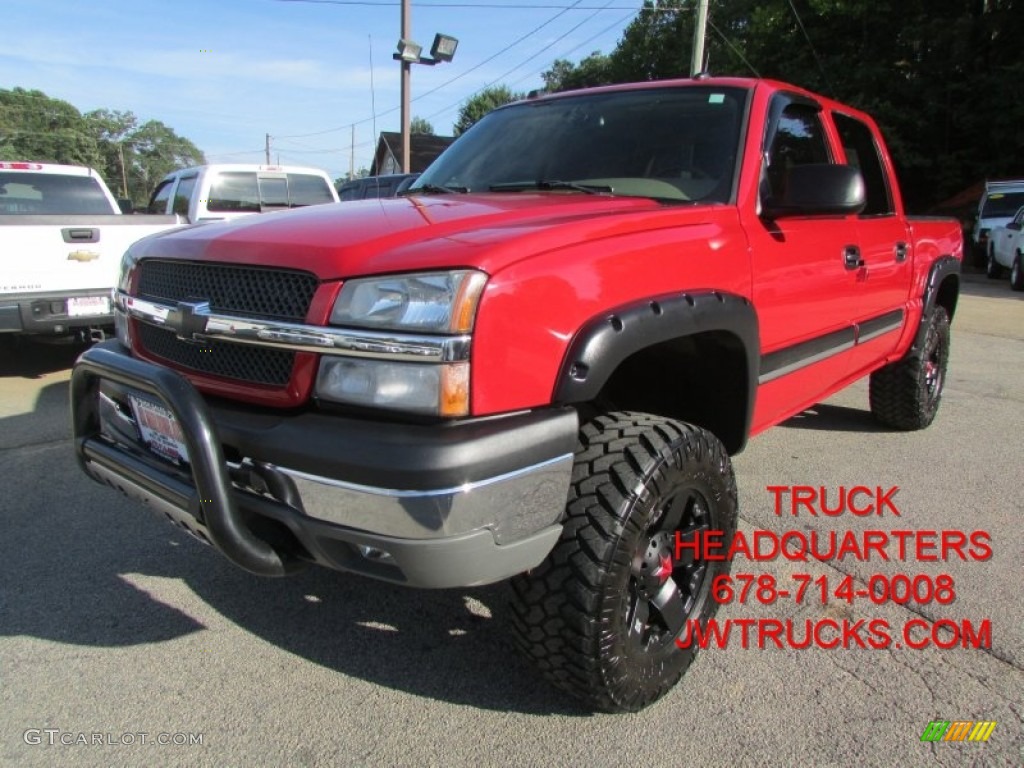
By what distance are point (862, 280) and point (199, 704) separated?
318 cm

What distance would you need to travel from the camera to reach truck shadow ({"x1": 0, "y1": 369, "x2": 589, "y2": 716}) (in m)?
2.33

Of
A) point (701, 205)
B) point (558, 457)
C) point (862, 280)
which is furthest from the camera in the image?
point (862, 280)

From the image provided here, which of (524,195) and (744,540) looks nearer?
(524,195)

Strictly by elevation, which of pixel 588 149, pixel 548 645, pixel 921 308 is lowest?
pixel 548 645

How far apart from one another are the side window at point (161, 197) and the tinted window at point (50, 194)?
7.01ft

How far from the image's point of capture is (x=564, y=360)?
1824 mm

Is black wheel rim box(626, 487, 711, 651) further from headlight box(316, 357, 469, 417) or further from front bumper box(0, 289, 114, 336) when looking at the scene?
front bumper box(0, 289, 114, 336)

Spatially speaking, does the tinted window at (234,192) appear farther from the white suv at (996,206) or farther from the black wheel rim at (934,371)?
the white suv at (996,206)

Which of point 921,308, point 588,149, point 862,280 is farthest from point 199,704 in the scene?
point 921,308

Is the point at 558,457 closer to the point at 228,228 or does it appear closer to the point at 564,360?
the point at 564,360

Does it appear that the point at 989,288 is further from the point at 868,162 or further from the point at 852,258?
the point at 852,258

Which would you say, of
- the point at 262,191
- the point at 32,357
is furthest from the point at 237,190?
the point at 32,357

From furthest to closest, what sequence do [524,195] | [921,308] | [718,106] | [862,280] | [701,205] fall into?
[921,308], [862,280], [718,106], [524,195], [701,205]

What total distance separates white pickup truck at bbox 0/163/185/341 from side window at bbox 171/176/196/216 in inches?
113
